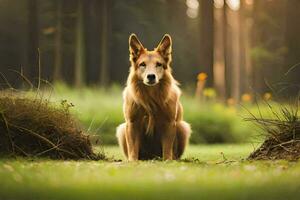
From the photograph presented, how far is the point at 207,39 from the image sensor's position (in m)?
14.3

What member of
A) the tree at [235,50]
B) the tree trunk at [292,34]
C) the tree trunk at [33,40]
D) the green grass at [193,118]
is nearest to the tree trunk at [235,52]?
the tree at [235,50]

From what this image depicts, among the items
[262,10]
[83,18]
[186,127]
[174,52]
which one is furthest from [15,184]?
[262,10]

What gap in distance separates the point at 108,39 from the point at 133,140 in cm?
887

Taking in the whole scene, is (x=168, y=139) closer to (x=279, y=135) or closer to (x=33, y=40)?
(x=279, y=135)

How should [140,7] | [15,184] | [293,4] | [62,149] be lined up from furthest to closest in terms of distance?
[140,7], [293,4], [62,149], [15,184]

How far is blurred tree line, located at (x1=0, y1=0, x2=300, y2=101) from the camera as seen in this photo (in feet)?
47.3

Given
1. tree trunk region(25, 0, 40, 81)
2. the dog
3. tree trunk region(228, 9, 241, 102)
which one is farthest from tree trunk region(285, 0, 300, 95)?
the dog

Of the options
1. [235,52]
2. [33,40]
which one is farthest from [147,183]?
[235,52]

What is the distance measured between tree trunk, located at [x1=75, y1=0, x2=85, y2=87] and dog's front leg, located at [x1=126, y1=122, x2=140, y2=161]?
7623mm

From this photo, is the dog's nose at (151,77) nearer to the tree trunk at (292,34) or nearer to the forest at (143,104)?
the forest at (143,104)

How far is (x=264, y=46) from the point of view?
19.3 meters

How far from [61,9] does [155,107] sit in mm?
9493

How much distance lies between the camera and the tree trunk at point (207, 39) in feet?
46.6

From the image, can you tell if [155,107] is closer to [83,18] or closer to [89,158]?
[89,158]
